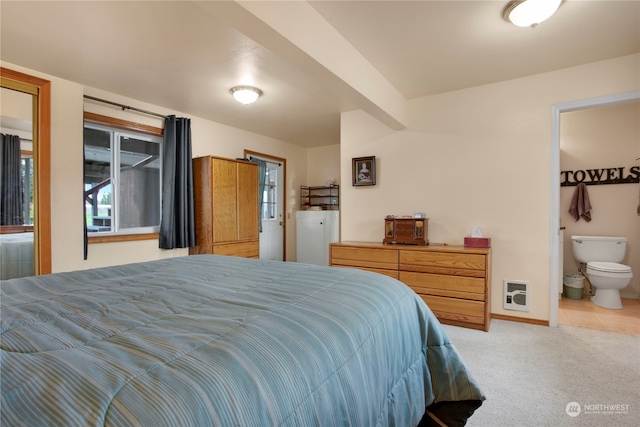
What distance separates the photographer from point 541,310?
288 cm

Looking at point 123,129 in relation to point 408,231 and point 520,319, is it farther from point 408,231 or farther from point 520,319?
point 520,319

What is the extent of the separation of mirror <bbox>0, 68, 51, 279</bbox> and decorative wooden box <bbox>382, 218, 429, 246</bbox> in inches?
130

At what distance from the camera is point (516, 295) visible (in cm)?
299

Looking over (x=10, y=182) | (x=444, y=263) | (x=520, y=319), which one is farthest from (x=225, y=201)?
(x=520, y=319)

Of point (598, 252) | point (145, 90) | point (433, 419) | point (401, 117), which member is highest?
point (145, 90)

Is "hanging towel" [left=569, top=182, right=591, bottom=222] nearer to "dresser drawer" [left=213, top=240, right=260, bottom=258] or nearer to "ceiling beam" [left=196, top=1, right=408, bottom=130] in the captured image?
"ceiling beam" [left=196, top=1, right=408, bottom=130]

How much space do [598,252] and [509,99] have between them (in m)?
2.29

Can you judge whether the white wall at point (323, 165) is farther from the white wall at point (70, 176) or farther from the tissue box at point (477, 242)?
the white wall at point (70, 176)

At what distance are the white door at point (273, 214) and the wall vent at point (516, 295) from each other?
350 centimetres

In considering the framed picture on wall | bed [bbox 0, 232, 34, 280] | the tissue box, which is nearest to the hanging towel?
the tissue box

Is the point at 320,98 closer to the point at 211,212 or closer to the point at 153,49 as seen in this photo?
the point at 153,49

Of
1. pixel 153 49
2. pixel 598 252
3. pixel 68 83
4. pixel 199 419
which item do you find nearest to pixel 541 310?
pixel 598 252

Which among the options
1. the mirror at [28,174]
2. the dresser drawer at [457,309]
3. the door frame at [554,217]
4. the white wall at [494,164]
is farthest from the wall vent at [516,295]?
the mirror at [28,174]

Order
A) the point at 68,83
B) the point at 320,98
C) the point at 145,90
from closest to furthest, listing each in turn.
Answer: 1. the point at 68,83
2. the point at 145,90
3. the point at 320,98
